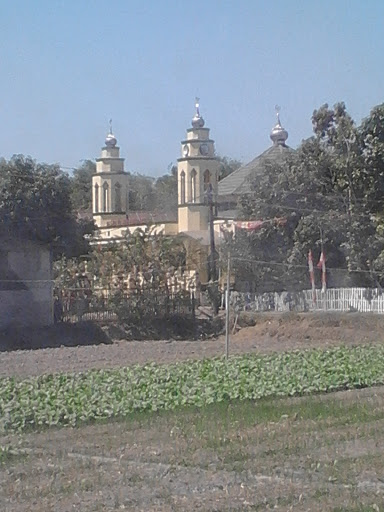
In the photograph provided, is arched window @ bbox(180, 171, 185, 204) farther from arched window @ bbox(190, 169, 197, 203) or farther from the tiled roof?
the tiled roof

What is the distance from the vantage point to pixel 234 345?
144 ft

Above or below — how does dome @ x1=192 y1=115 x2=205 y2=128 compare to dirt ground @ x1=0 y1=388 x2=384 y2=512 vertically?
above

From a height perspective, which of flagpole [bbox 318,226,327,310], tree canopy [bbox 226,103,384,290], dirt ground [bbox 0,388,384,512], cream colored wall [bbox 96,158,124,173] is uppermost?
cream colored wall [bbox 96,158,124,173]

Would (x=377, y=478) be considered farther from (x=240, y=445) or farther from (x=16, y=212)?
(x=16, y=212)

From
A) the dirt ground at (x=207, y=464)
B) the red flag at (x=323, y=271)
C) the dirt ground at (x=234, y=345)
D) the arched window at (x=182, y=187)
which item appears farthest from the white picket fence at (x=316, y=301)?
the dirt ground at (x=207, y=464)

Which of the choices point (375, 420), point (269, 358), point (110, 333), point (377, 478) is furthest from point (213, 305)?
point (377, 478)

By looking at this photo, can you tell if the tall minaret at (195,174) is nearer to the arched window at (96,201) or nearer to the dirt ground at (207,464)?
the arched window at (96,201)

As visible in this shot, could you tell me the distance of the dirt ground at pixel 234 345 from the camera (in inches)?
1363

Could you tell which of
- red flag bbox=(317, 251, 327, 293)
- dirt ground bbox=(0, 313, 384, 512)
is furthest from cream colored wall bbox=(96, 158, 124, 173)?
dirt ground bbox=(0, 313, 384, 512)

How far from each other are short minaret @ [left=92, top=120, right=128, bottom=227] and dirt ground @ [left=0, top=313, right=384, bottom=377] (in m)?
23.2

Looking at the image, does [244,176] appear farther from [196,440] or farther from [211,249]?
[196,440]

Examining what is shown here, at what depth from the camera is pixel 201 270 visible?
214ft

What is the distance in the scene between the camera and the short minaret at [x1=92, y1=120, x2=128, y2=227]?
75062 mm

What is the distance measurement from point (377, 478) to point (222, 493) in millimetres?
2033
